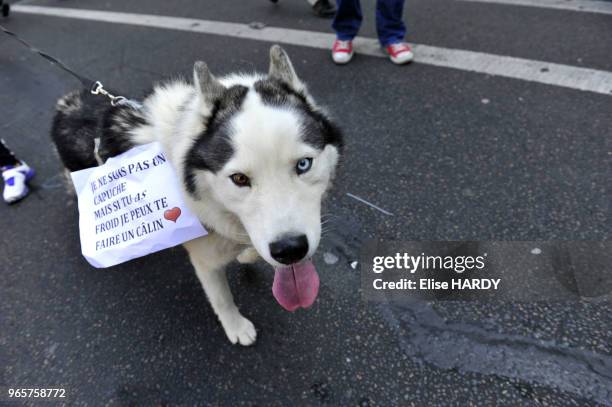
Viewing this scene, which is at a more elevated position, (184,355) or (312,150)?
(312,150)

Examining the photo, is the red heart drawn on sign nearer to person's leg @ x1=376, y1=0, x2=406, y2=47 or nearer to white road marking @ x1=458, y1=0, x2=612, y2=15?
person's leg @ x1=376, y1=0, x2=406, y2=47

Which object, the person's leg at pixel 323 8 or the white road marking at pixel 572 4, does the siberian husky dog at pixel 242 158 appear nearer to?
the person's leg at pixel 323 8

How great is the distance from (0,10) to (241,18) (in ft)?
15.7

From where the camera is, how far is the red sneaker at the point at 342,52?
4.36 meters

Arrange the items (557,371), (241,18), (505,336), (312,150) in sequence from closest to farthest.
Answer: (312,150) < (557,371) < (505,336) < (241,18)

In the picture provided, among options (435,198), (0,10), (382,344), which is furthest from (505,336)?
(0,10)

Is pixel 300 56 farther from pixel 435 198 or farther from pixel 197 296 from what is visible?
pixel 197 296

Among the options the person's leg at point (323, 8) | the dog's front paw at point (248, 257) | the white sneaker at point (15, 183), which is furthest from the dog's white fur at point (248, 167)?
the person's leg at point (323, 8)

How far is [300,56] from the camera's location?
464cm

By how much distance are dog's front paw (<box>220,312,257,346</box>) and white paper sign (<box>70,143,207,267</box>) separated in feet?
1.98

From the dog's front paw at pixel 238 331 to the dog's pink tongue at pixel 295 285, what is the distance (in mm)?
421

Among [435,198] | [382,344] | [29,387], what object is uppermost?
[435,198]

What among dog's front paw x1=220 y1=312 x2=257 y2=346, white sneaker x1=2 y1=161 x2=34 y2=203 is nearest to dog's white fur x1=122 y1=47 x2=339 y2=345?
dog's front paw x1=220 y1=312 x2=257 y2=346

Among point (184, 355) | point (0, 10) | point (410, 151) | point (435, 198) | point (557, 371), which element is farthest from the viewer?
point (0, 10)
